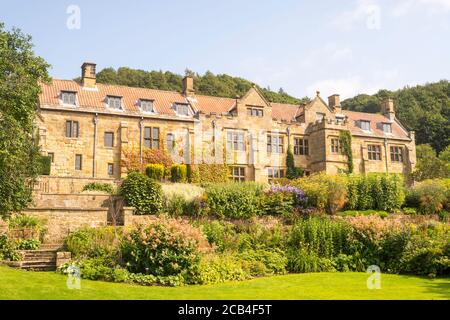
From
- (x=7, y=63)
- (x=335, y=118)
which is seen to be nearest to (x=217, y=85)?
(x=335, y=118)

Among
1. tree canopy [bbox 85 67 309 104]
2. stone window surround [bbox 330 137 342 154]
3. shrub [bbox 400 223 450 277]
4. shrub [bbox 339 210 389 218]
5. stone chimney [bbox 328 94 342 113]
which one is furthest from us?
tree canopy [bbox 85 67 309 104]

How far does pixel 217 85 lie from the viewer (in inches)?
2825

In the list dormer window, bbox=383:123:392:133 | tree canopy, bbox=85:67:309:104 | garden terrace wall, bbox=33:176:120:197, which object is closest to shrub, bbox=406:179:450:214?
dormer window, bbox=383:123:392:133

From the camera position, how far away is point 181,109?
129 ft

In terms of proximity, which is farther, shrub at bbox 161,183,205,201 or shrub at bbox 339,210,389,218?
shrub at bbox 339,210,389,218

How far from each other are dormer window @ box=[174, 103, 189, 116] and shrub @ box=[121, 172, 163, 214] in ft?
45.4

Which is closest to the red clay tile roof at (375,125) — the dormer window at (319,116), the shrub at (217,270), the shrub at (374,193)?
the dormer window at (319,116)

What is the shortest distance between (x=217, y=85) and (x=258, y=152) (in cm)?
3362

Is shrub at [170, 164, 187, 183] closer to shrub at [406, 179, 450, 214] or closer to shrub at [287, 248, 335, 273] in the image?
shrub at [406, 179, 450, 214]

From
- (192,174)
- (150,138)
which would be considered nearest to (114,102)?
(150,138)

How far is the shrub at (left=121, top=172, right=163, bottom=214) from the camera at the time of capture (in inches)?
1003

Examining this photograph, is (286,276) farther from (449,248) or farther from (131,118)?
(131,118)

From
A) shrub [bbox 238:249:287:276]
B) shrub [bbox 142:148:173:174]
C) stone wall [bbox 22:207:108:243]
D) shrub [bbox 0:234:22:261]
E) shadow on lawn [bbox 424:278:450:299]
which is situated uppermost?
shrub [bbox 142:148:173:174]

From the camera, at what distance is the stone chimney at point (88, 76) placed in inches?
1507
